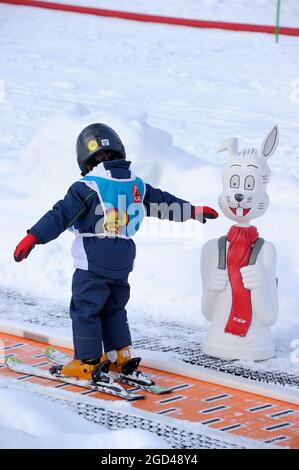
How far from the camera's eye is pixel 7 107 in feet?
43.5

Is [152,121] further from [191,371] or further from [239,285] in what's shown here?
[191,371]

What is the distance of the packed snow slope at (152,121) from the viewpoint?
789 cm

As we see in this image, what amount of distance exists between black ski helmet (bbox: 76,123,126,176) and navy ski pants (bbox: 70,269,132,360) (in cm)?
58

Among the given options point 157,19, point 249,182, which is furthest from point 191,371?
point 157,19

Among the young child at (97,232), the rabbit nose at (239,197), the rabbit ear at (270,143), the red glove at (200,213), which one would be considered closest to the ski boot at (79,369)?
the young child at (97,232)

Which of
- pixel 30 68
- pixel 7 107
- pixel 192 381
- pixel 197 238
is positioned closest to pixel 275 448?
pixel 192 381

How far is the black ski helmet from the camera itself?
6.10 meters

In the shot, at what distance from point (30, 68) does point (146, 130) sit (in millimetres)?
5474

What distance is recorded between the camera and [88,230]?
603 centimetres

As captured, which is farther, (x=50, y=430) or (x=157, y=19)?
(x=157, y=19)

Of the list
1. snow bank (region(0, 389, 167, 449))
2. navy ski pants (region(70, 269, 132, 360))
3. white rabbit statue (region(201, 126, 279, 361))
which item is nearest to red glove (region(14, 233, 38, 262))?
navy ski pants (region(70, 269, 132, 360))

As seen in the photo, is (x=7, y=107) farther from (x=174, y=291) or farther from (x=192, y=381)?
(x=192, y=381)

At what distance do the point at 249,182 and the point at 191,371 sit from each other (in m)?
1.06

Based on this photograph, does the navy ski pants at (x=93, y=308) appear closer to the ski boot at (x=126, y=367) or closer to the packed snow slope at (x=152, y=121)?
the ski boot at (x=126, y=367)
